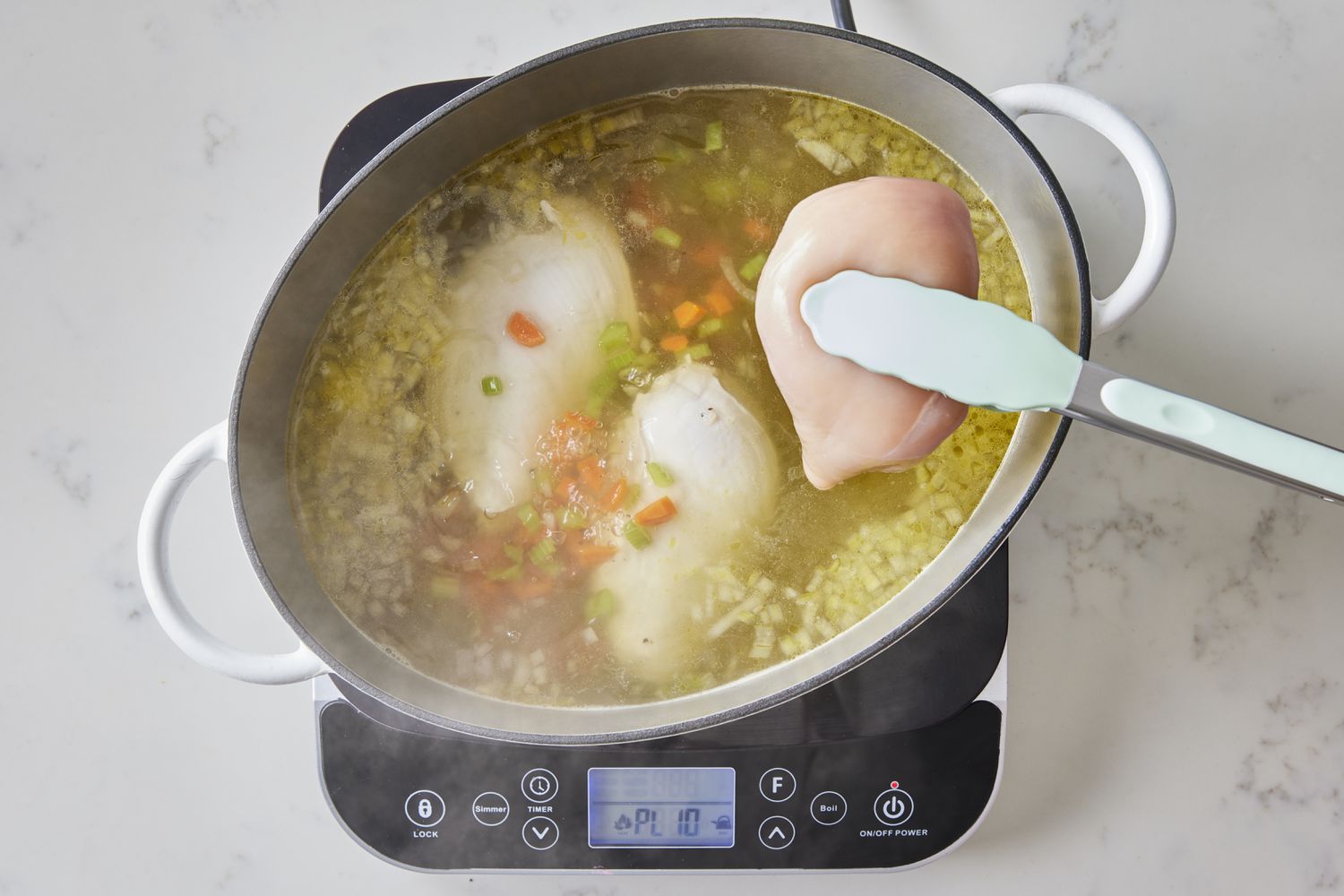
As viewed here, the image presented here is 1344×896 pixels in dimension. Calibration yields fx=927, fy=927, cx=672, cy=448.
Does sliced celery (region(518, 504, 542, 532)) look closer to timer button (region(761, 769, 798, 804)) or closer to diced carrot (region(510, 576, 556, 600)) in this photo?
diced carrot (region(510, 576, 556, 600))

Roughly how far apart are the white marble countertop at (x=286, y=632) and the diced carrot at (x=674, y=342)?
0.34 meters

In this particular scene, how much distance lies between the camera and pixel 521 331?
85cm

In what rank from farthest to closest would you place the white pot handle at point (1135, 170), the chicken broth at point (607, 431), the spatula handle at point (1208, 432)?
the chicken broth at point (607, 431) → the white pot handle at point (1135, 170) → the spatula handle at point (1208, 432)

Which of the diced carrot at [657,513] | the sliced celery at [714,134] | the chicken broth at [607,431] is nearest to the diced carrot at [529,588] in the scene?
the chicken broth at [607,431]

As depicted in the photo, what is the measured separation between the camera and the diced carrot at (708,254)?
0.85m

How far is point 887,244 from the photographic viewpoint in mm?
726

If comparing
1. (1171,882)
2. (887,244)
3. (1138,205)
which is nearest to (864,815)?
(1171,882)

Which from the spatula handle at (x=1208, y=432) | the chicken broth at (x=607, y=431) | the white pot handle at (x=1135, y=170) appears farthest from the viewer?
the chicken broth at (x=607, y=431)

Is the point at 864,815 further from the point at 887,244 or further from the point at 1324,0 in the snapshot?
the point at 1324,0

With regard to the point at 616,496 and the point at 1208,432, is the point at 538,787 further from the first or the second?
the point at 1208,432

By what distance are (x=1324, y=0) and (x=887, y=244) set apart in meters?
0.60

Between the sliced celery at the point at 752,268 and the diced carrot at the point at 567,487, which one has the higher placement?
the sliced celery at the point at 752,268

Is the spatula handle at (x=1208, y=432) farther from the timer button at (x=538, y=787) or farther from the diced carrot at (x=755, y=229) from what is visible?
the timer button at (x=538, y=787)

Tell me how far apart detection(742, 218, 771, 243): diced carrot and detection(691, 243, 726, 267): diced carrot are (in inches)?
1.1
